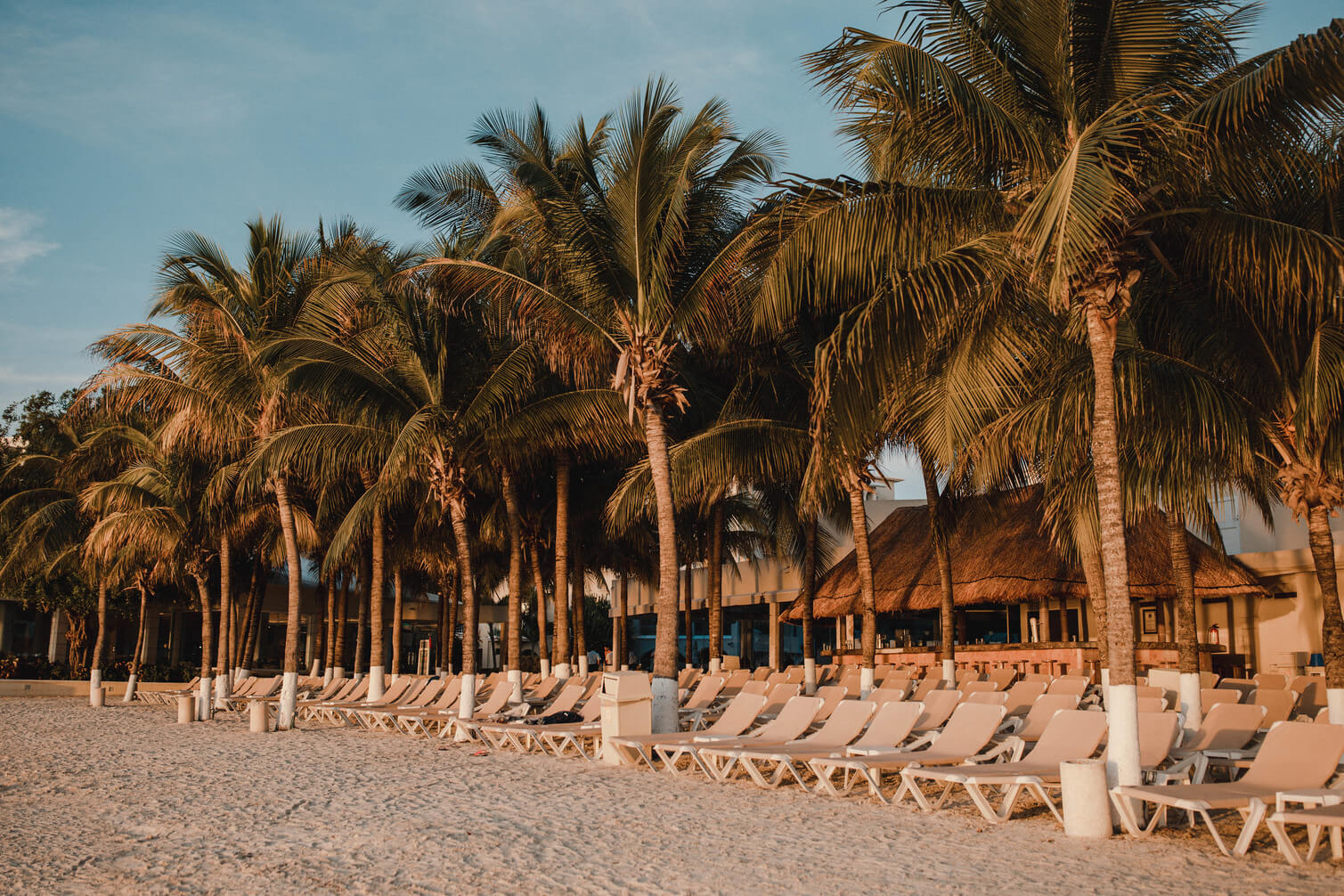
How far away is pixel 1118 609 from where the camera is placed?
6.96m

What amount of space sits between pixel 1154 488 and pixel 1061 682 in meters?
2.36

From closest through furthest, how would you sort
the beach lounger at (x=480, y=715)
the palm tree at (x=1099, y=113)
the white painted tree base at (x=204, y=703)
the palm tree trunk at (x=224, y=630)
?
the palm tree at (x=1099, y=113)
the beach lounger at (x=480, y=715)
the white painted tree base at (x=204, y=703)
the palm tree trunk at (x=224, y=630)

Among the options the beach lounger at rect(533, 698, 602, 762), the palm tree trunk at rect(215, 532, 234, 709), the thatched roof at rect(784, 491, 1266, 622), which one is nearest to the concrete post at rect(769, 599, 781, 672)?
the thatched roof at rect(784, 491, 1266, 622)

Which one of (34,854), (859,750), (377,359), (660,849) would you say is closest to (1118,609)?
(859,750)

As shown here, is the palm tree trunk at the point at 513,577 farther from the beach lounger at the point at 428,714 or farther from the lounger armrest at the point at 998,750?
the lounger armrest at the point at 998,750

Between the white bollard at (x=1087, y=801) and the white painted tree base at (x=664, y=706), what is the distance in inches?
200

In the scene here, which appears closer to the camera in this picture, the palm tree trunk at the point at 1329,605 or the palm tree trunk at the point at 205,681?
the palm tree trunk at the point at 1329,605

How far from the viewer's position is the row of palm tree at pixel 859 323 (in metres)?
7.46

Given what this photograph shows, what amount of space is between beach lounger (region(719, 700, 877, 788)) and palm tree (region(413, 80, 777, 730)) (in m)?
2.27

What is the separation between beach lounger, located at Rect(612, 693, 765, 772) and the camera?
9297 mm

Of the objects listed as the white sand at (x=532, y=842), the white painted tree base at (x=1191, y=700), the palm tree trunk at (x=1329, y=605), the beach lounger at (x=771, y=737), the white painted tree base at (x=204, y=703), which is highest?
the palm tree trunk at (x=1329, y=605)

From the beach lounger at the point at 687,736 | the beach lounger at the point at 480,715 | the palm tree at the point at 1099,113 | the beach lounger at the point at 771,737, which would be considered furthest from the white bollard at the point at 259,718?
the palm tree at the point at 1099,113

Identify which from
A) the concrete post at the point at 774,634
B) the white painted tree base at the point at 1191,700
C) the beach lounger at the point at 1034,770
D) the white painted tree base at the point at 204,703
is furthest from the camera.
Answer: the concrete post at the point at 774,634

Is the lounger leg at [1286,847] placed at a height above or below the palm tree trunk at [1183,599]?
below
